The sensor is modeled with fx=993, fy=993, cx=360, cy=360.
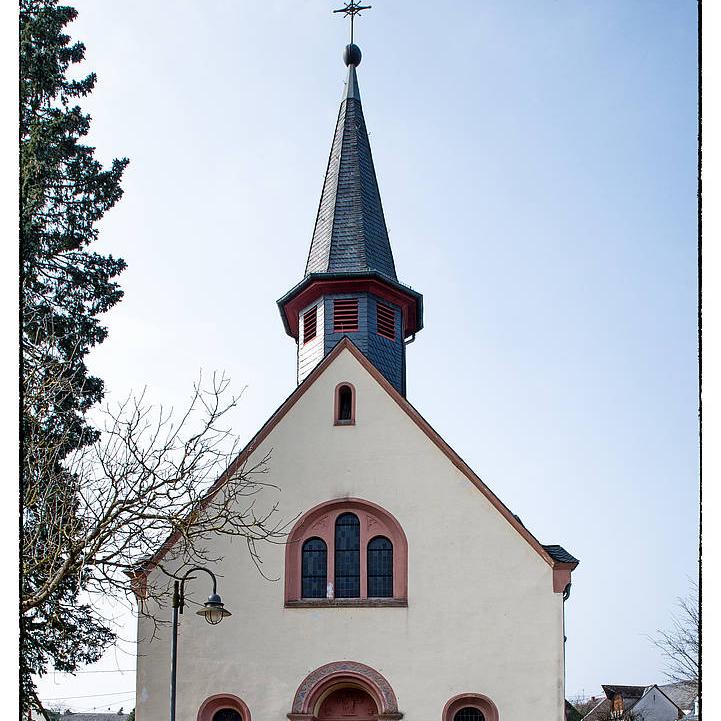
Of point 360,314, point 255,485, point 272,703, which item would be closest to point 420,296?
point 360,314

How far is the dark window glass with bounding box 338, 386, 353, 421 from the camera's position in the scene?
68.3ft

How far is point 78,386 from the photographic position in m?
19.5

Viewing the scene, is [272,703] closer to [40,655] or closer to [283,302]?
[40,655]

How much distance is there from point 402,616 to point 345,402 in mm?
4576

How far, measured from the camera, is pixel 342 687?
19.3 meters

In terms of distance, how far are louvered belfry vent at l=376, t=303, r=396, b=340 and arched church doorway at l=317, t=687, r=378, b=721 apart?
8.37m

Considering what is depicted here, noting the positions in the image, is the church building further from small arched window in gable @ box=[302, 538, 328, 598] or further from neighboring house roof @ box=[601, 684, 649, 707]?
neighboring house roof @ box=[601, 684, 649, 707]

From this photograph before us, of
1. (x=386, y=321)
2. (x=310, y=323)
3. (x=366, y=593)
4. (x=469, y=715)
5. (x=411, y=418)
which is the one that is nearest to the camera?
(x=469, y=715)

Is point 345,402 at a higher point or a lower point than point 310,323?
lower

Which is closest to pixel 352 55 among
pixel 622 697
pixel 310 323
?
pixel 310 323

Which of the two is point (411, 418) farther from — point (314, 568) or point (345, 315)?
point (345, 315)

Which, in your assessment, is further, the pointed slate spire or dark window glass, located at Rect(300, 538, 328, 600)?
the pointed slate spire

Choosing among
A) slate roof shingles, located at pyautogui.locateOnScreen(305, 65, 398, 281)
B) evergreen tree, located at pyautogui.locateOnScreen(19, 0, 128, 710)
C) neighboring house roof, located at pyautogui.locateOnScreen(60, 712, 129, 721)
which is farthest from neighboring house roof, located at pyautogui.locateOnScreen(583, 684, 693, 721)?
evergreen tree, located at pyautogui.locateOnScreen(19, 0, 128, 710)

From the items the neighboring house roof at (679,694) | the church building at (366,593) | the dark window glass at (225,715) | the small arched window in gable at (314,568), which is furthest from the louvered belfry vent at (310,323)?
the neighboring house roof at (679,694)
